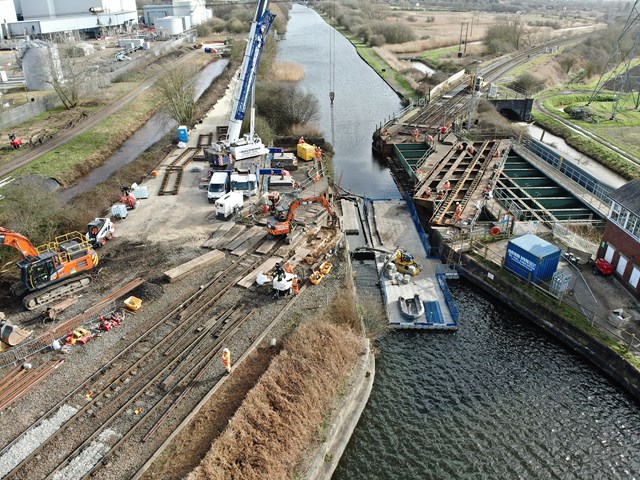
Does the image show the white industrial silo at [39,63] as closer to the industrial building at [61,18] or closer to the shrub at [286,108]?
the shrub at [286,108]

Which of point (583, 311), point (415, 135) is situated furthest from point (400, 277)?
point (415, 135)

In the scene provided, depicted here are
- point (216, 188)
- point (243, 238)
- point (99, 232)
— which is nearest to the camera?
point (99, 232)

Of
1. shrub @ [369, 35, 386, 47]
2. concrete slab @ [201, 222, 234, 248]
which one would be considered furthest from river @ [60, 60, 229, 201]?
shrub @ [369, 35, 386, 47]

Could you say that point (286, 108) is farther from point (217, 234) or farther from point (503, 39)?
point (503, 39)

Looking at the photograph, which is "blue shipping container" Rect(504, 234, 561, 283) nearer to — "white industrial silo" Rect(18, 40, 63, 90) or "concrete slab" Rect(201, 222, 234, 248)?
"concrete slab" Rect(201, 222, 234, 248)

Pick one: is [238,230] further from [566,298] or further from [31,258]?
[566,298]

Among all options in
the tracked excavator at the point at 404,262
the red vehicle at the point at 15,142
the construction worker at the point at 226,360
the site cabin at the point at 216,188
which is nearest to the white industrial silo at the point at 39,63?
the red vehicle at the point at 15,142

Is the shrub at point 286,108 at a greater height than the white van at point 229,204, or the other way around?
the shrub at point 286,108
